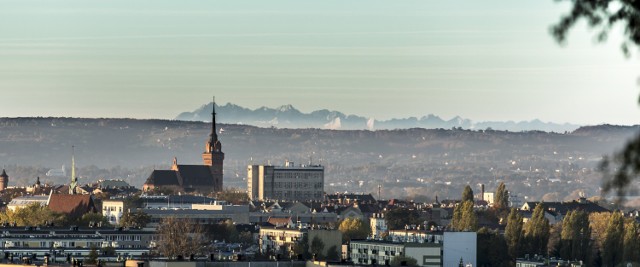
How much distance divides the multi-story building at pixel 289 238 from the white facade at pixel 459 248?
6646mm

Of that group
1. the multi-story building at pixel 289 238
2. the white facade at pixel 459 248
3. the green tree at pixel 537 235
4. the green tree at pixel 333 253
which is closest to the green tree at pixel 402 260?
the green tree at pixel 333 253

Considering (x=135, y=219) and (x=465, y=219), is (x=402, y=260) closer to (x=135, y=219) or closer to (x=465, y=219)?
(x=465, y=219)

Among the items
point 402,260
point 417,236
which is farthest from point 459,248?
point 402,260

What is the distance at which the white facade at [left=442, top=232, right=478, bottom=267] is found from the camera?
12050 centimetres

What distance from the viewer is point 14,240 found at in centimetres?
11612

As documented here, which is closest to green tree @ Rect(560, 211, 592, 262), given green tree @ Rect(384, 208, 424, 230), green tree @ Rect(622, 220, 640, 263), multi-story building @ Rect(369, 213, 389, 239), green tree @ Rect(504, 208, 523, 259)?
green tree @ Rect(504, 208, 523, 259)

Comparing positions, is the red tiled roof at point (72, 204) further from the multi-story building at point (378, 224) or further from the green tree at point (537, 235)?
the green tree at point (537, 235)

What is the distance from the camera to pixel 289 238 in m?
147

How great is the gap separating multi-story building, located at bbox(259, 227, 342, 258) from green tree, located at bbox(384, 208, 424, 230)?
1693cm

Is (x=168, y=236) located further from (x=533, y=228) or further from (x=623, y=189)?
(x=623, y=189)

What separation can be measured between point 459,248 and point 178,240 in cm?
1688

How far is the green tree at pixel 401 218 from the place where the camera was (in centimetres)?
17954

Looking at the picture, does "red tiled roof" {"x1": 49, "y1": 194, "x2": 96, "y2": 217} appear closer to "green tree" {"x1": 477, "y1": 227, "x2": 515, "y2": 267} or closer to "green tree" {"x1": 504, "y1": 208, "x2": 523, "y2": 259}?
Result: "green tree" {"x1": 504, "y1": 208, "x2": 523, "y2": 259}

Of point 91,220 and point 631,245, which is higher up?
point 91,220
